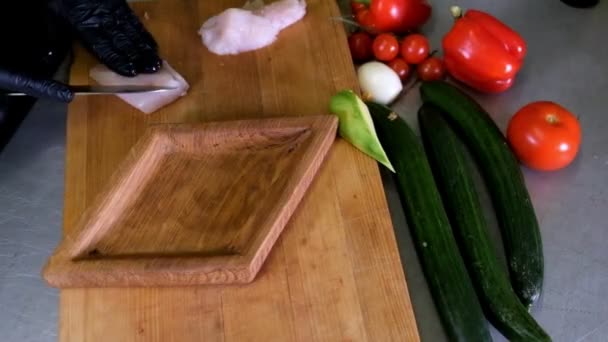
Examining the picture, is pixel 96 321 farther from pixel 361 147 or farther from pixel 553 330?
pixel 553 330

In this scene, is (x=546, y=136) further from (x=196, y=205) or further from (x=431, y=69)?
(x=196, y=205)

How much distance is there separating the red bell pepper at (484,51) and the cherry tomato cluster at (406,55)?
0.04 metres

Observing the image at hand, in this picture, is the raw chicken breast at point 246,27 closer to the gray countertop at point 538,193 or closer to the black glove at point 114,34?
the black glove at point 114,34

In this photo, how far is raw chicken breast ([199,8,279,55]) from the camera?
1.02 metres

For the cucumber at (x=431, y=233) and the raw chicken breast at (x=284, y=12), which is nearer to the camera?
the cucumber at (x=431, y=233)

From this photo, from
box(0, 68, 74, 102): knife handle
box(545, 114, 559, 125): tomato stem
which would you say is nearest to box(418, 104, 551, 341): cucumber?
box(545, 114, 559, 125): tomato stem

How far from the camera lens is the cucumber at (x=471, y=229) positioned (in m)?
0.78

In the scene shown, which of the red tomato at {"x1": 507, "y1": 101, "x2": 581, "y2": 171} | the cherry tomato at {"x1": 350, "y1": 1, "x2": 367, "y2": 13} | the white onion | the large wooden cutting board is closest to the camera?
the large wooden cutting board

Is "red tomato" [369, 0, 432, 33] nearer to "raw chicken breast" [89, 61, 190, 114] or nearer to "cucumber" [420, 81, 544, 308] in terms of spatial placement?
"cucumber" [420, 81, 544, 308]

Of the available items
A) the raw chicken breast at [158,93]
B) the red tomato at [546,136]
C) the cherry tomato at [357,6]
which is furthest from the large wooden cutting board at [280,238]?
the red tomato at [546,136]

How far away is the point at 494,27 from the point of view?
103cm

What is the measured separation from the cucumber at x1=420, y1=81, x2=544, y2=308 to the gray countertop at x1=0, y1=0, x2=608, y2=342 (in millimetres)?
47

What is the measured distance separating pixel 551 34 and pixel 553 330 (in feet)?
1.92

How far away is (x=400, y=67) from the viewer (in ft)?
3.49
